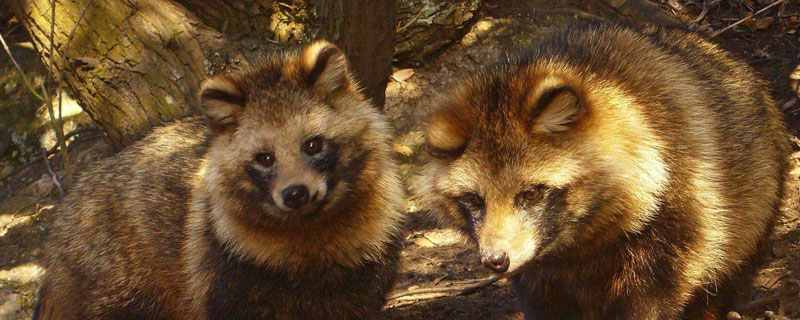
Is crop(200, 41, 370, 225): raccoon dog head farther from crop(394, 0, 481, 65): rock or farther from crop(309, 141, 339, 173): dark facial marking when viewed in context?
crop(394, 0, 481, 65): rock

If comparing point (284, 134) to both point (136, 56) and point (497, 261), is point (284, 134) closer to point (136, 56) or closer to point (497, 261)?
point (497, 261)

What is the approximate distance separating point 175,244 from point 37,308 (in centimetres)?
114

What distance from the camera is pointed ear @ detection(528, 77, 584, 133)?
3.32 metres

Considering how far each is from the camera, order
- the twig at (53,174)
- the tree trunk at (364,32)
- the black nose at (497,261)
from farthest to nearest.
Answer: the twig at (53,174) < the tree trunk at (364,32) < the black nose at (497,261)

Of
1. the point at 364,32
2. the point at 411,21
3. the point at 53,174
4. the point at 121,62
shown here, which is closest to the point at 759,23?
the point at 411,21

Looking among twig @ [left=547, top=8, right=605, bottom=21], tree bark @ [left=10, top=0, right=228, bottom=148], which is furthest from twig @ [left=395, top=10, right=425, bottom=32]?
tree bark @ [left=10, top=0, right=228, bottom=148]

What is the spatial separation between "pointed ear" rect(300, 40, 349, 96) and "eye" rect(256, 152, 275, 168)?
1.38 ft

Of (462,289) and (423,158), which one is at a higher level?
(423,158)

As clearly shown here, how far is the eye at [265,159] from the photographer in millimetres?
3674

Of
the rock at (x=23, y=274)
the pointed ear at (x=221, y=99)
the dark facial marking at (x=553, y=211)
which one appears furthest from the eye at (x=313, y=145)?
the rock at (x=23, y=274)

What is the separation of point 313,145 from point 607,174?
4.52ft

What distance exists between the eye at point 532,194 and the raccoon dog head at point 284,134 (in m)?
0.86

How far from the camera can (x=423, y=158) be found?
4574 mm

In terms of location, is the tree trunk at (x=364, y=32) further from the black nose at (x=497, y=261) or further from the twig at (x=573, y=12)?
the black nose at (x=497, y=261)
